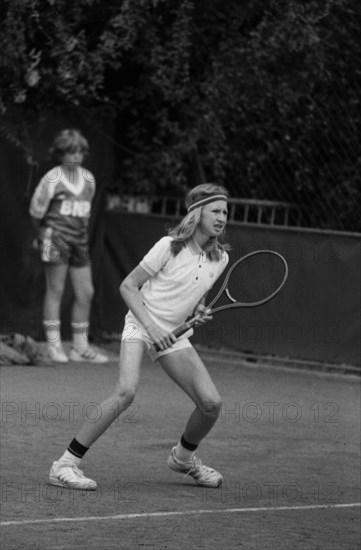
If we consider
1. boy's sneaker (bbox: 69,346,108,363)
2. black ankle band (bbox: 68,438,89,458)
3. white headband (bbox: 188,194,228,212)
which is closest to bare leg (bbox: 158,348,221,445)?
black ankle band (bbox: 68,438,89,458)

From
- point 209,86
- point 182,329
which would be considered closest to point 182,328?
point 182,329

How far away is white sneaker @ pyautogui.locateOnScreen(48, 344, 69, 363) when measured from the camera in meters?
11.7

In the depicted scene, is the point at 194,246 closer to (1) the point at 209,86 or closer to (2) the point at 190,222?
(2) the point at 190,222

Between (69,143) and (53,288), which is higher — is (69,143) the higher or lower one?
the higher one

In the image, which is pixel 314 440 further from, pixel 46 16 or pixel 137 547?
pixel 46 16

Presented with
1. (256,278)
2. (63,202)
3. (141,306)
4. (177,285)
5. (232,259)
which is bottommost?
(141,306)

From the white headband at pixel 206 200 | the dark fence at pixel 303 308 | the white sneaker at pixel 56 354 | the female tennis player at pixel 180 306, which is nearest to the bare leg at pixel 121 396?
the female tennis player at pixel 180 306

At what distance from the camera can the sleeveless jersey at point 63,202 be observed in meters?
11.5

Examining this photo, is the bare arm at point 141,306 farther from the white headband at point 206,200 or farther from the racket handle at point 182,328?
the white headband at point 206,200

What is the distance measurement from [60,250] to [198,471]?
4.65 metres

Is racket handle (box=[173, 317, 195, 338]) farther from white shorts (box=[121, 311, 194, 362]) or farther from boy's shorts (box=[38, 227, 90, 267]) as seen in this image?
boy's shorts (box=[38, 227, 90, 267])

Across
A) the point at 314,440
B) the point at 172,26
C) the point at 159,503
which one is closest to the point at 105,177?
the point at 172,26

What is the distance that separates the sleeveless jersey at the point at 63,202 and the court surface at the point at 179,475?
4.13 ft

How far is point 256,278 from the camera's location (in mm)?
11930
